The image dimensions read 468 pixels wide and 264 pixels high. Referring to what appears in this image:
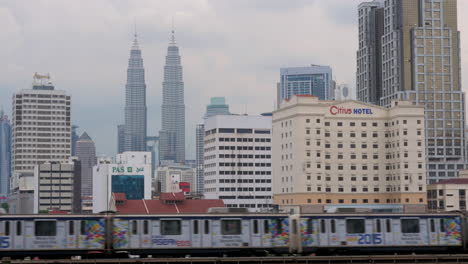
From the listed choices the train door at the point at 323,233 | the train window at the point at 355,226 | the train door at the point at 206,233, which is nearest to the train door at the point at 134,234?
the train door at the point at 206,233

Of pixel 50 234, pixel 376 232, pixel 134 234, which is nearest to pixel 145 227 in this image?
pixel 134 234

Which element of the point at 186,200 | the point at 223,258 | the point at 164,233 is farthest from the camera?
the point at 186,200

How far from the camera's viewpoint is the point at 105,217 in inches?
2463

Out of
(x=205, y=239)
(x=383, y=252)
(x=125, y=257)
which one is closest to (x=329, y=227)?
(x=383, y=252)

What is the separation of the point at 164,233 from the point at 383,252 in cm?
1726

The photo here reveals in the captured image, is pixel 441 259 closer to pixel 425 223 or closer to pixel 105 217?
pixel 425 223

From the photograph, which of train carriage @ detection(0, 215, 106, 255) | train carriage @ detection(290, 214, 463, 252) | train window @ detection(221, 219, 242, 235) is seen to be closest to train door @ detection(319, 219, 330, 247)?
train carriage @ detection(290, 214, 463, 252)

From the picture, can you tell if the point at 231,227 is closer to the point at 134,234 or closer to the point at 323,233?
the point at 323,233

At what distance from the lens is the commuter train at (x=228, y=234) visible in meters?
61.7

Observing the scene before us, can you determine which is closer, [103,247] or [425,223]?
[103,247]

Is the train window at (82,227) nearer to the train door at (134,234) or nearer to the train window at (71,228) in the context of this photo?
the train window at (71,228)

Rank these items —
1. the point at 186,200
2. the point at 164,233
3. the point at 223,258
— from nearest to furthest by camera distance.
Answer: the point at 223,258, the point at 164,233, the point at 186,200

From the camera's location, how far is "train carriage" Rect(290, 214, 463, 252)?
64500mm

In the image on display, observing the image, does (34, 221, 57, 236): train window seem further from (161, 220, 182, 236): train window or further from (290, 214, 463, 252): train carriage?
(290, 214, 463, 252): train carriage
